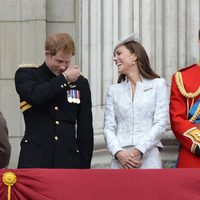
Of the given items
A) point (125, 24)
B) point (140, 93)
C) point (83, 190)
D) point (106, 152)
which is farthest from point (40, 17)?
point (83, 190)

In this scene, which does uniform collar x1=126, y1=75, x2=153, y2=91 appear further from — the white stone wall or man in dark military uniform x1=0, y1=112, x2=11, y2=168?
man in dark military uniform x1=0, y1=112, x2=11, y2=168

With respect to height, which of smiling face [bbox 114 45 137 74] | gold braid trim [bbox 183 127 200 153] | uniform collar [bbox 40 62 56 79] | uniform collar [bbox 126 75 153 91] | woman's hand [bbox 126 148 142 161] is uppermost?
smiling face [bbox 114 45 137 74]

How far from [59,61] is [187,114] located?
996mm

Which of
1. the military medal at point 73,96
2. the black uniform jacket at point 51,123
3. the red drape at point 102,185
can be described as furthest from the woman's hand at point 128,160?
the red drape at point 102,185

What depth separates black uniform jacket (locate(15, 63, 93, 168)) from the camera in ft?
23.8

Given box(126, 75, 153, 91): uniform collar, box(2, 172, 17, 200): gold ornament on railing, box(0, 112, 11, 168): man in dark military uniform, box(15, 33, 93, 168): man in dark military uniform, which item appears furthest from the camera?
box(126, 75, 153, 91): uniform collar

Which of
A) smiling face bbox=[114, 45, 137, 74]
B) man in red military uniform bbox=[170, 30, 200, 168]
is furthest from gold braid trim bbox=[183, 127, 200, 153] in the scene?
smiling face bbox=[114, 45, 137, 74]

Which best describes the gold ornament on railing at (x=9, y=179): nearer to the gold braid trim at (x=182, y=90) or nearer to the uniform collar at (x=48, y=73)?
the uniform collar at (x=48, y=73)

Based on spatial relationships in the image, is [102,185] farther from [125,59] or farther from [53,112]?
[125,59]

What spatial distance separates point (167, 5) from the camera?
889 centimetres

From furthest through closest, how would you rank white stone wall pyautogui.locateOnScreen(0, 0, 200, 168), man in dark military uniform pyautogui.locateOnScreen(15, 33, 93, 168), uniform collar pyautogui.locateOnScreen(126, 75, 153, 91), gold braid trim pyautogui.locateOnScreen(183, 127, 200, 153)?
1. white stone wall pyautogui.locateOnScreen(0, 0, 200, 168)
2. uniform collar pyautogui.locateOnScreen(126, 75, 153, 91)
3. gold braid trim pyautogui.locateOnScreen(183, 127, 200, 153)
4. man in dark military uniform pyautogui.locateOnScreen(15, 33, 93, 168)

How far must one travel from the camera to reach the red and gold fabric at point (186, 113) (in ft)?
24.3

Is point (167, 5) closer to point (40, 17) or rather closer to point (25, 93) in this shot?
point (40, 17)

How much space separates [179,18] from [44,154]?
2.17m
